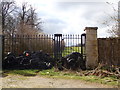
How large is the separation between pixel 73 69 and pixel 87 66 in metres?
0.95

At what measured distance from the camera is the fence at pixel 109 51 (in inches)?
338

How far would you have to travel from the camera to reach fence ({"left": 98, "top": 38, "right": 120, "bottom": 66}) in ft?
28.2

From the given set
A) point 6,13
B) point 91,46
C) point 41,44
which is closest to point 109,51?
point 91,46

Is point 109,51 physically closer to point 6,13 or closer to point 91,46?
point 91,46

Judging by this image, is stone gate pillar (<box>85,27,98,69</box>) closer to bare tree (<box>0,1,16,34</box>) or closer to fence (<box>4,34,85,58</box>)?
fence (<box>4,34,85,58</box>)

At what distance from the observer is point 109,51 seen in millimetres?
8711

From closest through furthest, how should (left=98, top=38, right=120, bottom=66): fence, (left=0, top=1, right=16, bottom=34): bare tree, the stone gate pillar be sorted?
(left=98, top=38, right=120, bottom=66): fence → the stone gate pillar → (left=0, top=1, right=16, bottom=34): bare tree

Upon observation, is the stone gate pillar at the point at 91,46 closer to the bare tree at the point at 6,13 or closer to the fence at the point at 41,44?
the fence at the point at 41,44

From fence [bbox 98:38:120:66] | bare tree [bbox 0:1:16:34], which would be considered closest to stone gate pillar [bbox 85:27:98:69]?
fence [bbox 98:38:120:66]

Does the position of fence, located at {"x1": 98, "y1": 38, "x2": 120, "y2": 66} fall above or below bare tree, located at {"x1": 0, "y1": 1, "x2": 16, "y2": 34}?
below

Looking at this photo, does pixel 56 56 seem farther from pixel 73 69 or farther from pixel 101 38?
pixel 101 38

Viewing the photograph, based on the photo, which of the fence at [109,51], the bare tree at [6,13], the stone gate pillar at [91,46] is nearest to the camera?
the fence at [109,51]

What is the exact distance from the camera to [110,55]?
871cm

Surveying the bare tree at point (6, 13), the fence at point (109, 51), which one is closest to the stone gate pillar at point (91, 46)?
the fence at point (109, 51)
